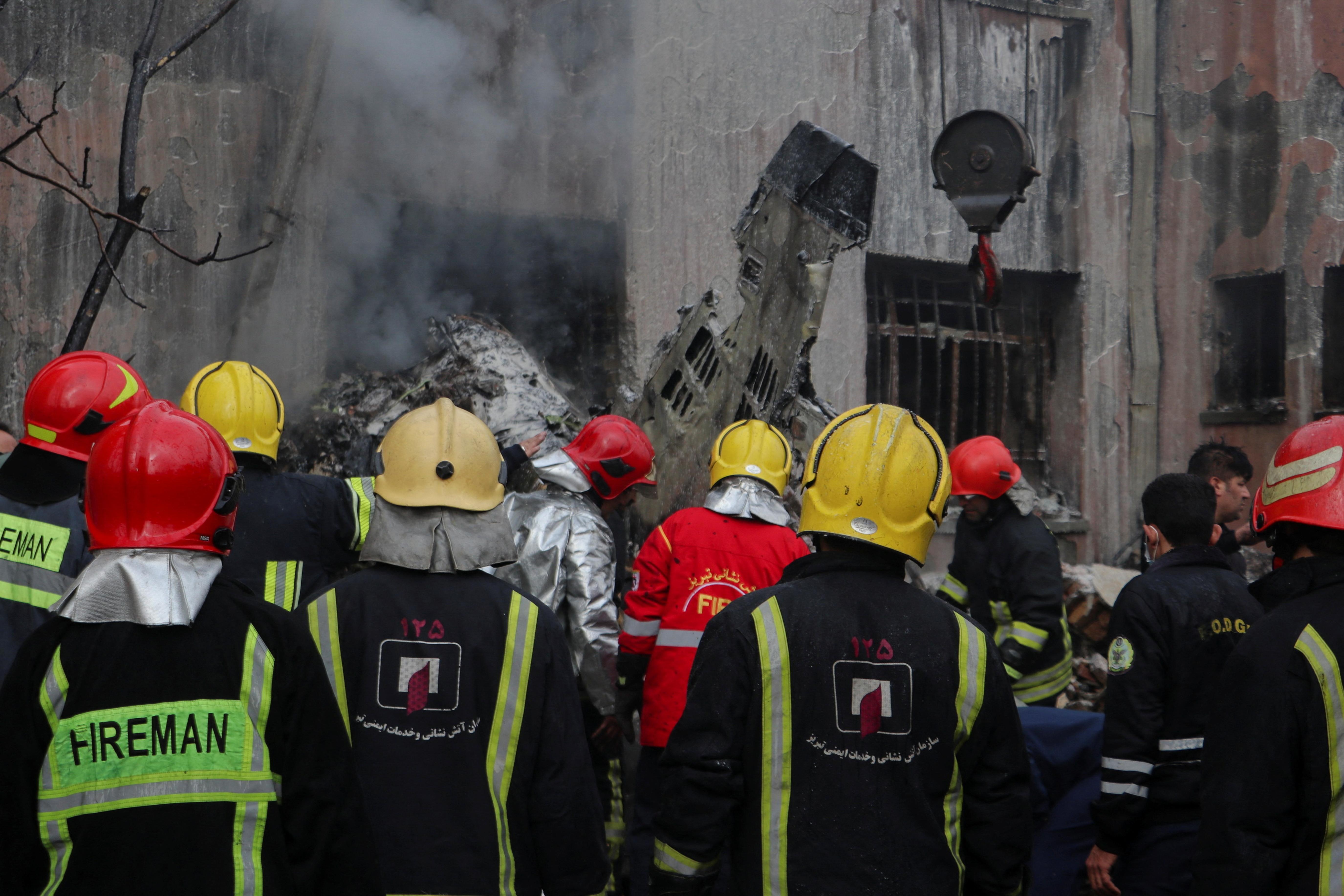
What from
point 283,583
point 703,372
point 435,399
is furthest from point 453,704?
point 435,399

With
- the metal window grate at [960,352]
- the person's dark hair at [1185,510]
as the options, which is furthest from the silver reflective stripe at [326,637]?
the metal window grate at [960,352]

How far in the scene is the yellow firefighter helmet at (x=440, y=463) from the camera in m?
2.19

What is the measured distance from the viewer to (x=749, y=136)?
7.64 m

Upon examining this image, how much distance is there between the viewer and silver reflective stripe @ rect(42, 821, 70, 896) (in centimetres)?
154

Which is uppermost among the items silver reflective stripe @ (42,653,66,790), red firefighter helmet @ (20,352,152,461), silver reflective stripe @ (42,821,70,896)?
red firefighter helmet @ (20,352,152,461)

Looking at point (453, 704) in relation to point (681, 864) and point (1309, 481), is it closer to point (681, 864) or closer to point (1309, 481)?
point (681, 864)

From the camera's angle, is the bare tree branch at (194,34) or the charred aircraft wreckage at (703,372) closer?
the bare tree branch at (194,34)

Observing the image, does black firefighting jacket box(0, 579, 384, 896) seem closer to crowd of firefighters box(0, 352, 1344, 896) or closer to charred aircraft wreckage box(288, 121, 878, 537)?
crowd of firefighters box(0, 352, 1344, 896)

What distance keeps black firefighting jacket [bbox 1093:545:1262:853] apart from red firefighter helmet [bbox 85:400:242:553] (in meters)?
2.33

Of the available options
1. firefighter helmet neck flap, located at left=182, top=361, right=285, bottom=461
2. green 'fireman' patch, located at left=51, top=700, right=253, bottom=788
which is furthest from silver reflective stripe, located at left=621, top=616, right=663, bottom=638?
green 'fireman' patch, located at left=51, top=700, right=253, bottom=788

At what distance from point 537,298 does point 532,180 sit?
842mm

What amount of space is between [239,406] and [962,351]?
260 inches

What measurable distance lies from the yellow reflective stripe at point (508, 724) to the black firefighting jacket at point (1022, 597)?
9.24 ft

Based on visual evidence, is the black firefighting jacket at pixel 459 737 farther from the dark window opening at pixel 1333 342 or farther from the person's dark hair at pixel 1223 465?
the dark window opening at pixel 1333 342
